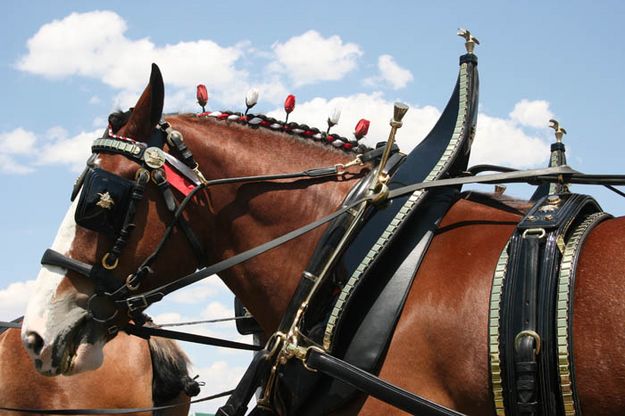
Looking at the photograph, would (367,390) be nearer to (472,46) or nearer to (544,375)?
(544,375)

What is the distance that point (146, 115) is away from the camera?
410 cm

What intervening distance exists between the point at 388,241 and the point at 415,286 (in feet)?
0.76

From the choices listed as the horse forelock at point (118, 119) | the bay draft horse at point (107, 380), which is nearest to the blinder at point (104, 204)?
the horse forelock at point (118, 119)

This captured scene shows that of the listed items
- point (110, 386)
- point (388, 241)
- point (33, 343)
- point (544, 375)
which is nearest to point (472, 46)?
point (388, 241)

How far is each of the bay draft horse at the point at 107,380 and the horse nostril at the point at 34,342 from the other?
10.4 ft

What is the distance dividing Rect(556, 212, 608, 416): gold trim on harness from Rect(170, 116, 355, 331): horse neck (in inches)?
48.2

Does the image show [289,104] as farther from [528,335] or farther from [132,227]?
[528,335]

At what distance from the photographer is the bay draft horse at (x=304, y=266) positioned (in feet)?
10.2

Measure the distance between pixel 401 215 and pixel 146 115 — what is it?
4.80ft

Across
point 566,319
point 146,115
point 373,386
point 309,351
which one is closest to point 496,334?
point 566,319

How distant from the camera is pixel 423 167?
3.75 m

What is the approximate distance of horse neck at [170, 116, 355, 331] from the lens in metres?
3.96

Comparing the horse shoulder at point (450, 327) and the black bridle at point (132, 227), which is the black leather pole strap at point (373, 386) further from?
the black bridle at point (132, 227)

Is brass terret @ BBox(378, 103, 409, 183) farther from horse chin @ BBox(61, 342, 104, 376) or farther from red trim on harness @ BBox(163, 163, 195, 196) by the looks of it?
horse chin @ BBox(61, 342, 104, 376)
